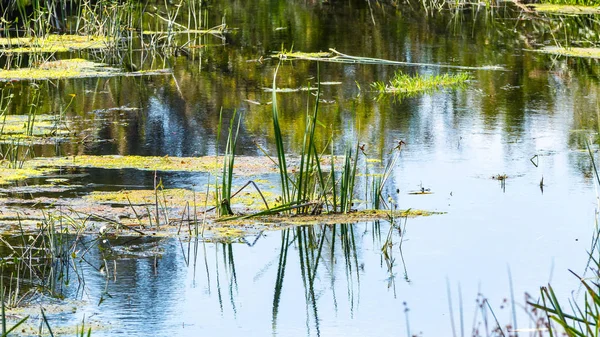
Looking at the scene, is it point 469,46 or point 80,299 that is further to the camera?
point 469,46

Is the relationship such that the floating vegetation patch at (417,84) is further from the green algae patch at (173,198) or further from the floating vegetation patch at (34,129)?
the green algae patch at (173,198)

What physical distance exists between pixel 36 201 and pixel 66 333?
6.74ft

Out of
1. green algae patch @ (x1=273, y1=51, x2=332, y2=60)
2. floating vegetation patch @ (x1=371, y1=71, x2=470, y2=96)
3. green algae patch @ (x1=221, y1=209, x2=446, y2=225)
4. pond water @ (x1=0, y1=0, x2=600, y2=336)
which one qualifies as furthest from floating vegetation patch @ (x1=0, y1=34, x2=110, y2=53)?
green algae patch @ (x1=221, y1=209, x2=446, y2=225)

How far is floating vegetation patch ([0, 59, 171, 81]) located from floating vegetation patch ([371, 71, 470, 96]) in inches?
96.4

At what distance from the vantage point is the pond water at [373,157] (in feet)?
15.0

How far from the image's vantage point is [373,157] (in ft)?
A: 24.2

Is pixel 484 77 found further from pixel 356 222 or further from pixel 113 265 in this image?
pixel 113 265

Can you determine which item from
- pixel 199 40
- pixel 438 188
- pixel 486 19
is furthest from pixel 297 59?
pixel 438 188

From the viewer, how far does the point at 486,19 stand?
15070 millimetres

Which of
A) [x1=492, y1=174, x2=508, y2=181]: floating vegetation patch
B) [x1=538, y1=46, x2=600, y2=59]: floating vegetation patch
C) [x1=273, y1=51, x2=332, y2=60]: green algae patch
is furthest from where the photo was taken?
[x1=273, y1=51, x2=332, y2=60]: green algae patch

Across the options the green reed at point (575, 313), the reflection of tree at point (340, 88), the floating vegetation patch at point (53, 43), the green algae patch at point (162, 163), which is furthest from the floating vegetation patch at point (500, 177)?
the floating vegetation patch at point (53, 43)

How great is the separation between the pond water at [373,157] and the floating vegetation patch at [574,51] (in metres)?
0.08

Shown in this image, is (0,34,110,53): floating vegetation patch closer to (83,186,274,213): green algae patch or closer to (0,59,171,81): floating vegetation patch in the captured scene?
(0,59,171,81): floating vegetation patch

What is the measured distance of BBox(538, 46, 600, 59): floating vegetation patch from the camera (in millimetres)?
11773
